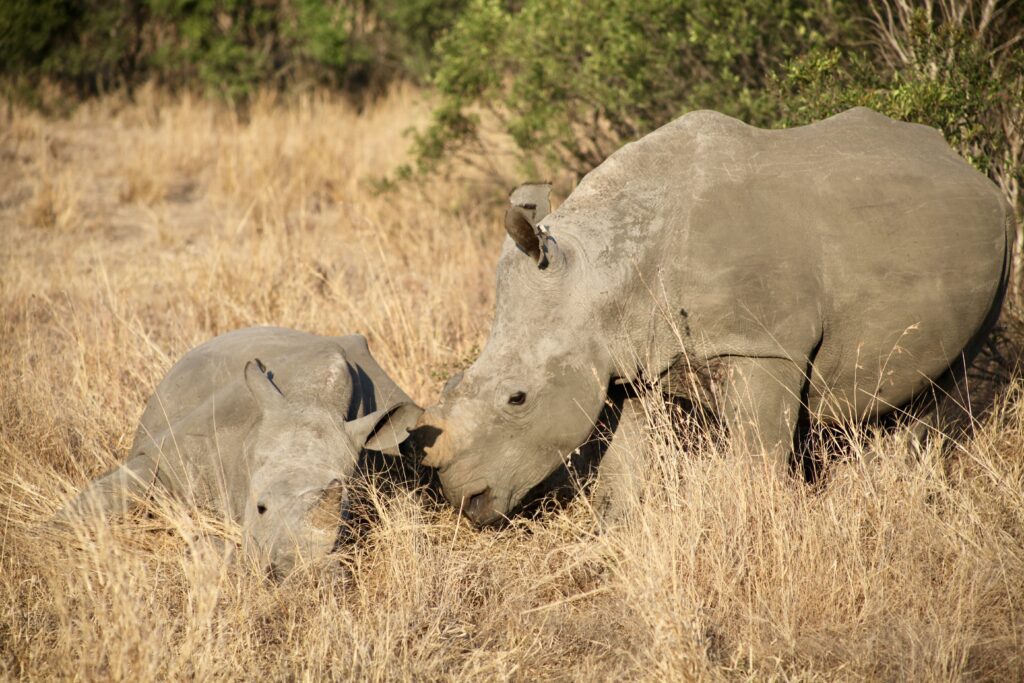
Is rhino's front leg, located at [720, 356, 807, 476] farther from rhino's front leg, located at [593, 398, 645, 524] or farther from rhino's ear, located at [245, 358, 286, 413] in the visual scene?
rhino's ear, located at [245, 358, 286, 413]

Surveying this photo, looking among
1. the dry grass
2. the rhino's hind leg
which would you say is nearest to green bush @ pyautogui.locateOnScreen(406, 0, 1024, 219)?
the dry grass

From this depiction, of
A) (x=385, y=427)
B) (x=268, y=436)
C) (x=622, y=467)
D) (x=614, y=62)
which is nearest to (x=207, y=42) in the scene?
(x=614, y=62)

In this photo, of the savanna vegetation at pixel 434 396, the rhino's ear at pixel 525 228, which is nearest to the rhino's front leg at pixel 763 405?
the savanna vegetation at pixel 434 396

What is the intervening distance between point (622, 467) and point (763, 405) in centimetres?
80

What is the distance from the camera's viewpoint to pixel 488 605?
488 centimetres

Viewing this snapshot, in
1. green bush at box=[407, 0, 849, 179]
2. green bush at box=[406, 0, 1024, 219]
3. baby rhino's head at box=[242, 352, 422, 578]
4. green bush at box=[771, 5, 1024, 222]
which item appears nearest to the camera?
baby rhino's head at box=[242, 352, 422, 578]

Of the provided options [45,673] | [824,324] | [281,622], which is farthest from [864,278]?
[45,673]

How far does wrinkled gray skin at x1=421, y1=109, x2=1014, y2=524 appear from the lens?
491cm

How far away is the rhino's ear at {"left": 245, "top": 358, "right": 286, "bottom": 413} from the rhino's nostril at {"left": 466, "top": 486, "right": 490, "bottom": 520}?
3.32 feet

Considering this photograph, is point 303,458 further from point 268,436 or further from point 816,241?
point 816,241

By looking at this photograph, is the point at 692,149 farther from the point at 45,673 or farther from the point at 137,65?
the point at 137,65

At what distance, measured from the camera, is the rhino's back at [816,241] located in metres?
4.90

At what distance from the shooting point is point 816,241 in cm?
497

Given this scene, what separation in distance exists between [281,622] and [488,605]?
0.92m
